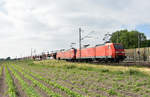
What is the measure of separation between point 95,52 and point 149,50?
12283 mm

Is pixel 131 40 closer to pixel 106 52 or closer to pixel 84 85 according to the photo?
pixel 106 52

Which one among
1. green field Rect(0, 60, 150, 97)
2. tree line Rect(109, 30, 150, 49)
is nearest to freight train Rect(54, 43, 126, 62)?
green field Rect(0, 60, 150, 97)

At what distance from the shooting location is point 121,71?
61.5 ft

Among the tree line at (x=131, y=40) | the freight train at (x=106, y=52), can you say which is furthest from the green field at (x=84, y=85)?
the tree line at (x=131, y=40)

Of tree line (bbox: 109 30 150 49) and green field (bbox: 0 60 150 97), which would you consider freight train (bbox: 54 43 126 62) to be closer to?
green field (bbox: 0 60 150 97)

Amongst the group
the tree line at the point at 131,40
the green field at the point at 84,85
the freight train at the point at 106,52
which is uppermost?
the tree line at the point at 131,40

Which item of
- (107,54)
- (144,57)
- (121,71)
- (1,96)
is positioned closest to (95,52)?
(107,54)

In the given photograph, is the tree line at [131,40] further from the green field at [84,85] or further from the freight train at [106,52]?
the green field at [84,85]

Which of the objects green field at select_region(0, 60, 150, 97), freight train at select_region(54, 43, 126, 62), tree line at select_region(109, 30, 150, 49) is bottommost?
green field at select_region(0, 60, 150, 97)

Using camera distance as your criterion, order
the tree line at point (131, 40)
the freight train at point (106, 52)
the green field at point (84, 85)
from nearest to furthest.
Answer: the green field at point (84, 85), the freight train at point (106, 52), the tree line at point (131, 40)

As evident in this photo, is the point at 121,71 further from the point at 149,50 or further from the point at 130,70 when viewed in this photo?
the point at 149,50

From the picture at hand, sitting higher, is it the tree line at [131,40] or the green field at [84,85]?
the tree line at [131,40]

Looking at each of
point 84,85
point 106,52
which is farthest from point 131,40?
point 84,85

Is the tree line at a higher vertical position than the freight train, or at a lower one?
higher
